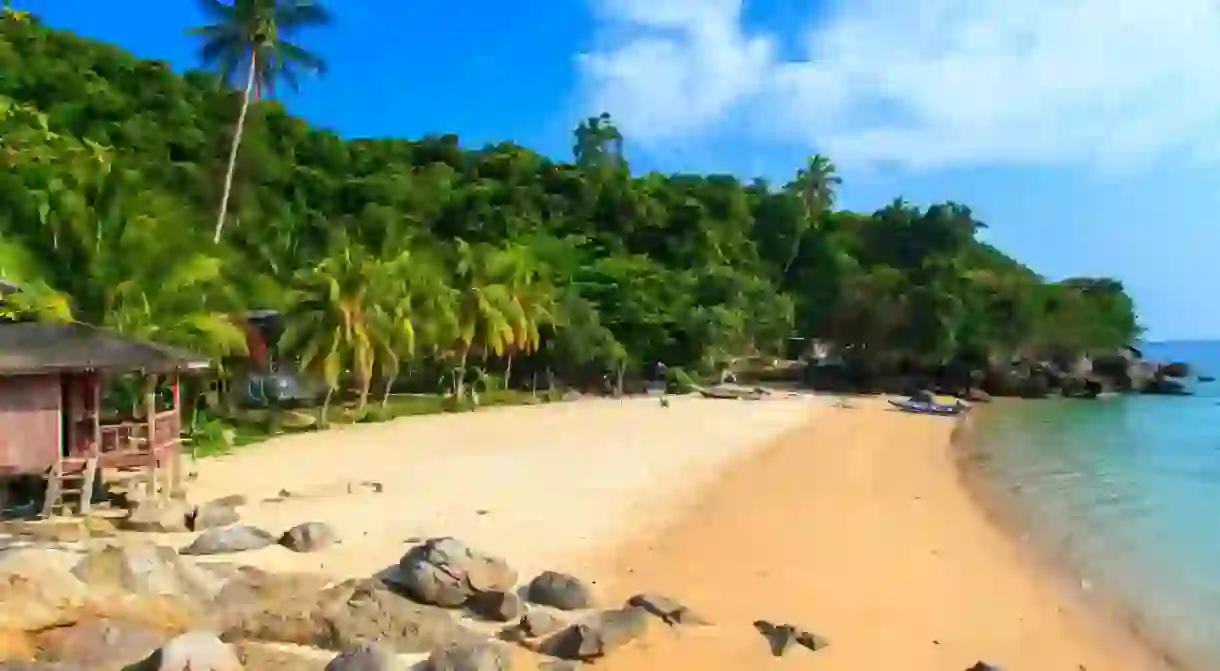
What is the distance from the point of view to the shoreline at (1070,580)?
9.94 m

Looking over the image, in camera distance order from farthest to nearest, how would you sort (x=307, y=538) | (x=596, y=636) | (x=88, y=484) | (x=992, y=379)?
(x=992, y=379)
(x=88, y=484)
(x=307, y=538)
(x=596, y=636)

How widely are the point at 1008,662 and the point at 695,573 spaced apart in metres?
3.24

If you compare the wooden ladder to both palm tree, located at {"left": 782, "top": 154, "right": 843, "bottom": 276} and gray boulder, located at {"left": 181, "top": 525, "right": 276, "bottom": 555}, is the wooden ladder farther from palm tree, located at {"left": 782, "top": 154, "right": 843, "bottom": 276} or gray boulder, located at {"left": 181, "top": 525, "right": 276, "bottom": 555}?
palm tree, located at {"left": 782, "top": 154, "right": 843, "bottom": 276}

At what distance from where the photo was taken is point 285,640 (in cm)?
788

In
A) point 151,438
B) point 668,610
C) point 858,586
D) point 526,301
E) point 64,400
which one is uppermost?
point 526,301

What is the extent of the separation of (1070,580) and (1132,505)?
7.10 meters

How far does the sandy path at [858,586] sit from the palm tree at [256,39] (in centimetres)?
2112

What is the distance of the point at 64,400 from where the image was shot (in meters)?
13.9

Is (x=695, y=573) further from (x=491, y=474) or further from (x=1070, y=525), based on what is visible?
(x=1070, y=525)

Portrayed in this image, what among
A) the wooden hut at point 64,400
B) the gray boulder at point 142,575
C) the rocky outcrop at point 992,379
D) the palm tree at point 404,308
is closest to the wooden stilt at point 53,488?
the wooden hut at point 64,400

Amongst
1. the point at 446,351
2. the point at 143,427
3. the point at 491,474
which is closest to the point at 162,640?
the point at 143,427

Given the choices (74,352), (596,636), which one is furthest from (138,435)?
(596,636)

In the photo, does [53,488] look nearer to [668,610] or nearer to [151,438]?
[151,438]

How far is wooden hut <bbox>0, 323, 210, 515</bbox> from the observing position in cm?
1257
